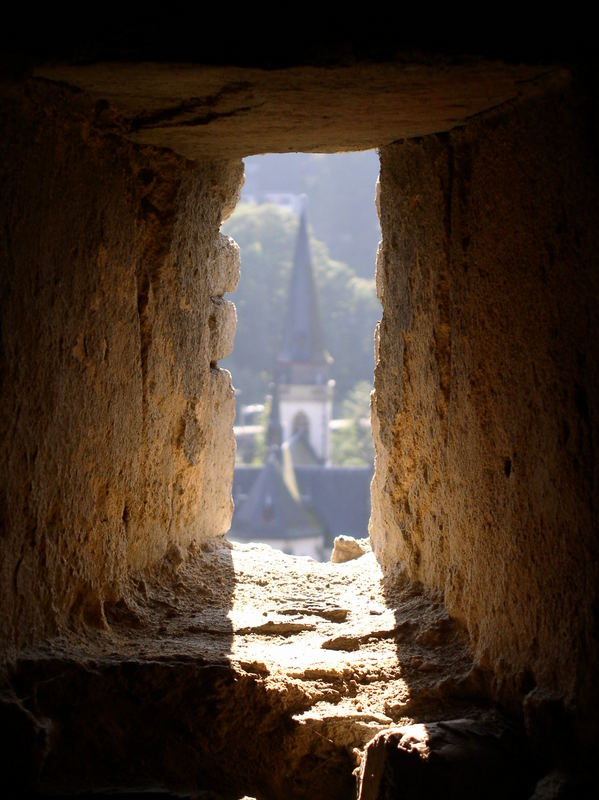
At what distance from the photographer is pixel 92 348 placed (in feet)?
7.13

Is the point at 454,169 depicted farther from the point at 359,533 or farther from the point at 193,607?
the point at 359,533

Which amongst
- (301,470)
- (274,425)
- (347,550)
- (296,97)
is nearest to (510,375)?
(296,97)

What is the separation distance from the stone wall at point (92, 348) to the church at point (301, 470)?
23.5 m

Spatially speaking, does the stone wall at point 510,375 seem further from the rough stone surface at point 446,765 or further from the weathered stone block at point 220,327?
the weathered stone block at point 220,327

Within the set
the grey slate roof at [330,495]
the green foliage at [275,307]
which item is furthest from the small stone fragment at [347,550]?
the green foliage at [275,307]

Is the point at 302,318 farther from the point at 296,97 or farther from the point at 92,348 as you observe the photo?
the point at 296,97

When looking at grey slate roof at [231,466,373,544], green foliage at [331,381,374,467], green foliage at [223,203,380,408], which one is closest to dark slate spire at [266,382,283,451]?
grey slate roof at [231,466,373,544]

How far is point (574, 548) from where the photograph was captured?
1.73m

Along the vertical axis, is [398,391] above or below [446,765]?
above

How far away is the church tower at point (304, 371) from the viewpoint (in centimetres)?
3366

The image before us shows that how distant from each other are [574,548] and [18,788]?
45.0 inches

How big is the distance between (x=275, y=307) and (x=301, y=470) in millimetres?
13532

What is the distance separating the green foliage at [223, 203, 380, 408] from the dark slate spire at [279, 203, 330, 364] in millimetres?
2847

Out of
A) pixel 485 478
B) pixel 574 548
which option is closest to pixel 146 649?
pixel 485 478
